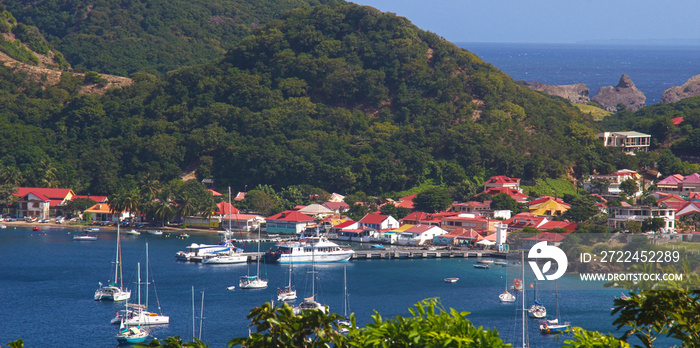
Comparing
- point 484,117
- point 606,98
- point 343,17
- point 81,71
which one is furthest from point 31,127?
point 606,98

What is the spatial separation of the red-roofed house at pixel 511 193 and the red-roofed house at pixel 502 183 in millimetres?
907

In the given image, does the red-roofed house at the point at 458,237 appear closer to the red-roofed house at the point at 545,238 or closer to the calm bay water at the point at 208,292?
the calm bay water at the point at 208,292

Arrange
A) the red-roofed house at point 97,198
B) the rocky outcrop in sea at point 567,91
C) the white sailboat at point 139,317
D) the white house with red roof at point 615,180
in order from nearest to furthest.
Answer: the white sailboat at point 139,317
the white house with red roof at point 615,180
the red-roofed house at point 97,198
the rocky outcrop in sea at point 567,91

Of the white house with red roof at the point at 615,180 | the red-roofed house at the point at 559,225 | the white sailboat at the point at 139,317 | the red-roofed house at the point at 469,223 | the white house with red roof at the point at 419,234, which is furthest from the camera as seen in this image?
the white house with red roof at the point at 615,180

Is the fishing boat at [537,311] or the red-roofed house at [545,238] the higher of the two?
the red-roofed house at [545,238]

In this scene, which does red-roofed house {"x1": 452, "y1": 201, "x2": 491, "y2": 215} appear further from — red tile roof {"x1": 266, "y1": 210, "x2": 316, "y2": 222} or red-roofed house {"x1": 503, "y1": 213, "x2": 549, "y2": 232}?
red tile roof {"x1": 266, "y1": 210, "x2": 316, "y2": 222}

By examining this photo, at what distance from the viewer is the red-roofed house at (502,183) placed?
259 ft

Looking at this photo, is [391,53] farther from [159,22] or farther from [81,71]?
[159,22]

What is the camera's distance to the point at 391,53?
4023 inches

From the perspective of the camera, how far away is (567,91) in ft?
475

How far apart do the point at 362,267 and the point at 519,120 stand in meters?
41.8

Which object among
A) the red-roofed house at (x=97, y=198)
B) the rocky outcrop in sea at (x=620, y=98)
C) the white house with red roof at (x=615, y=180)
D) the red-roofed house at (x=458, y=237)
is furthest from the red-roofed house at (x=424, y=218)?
the rocky outcrop in sea at (x=620, y=98)

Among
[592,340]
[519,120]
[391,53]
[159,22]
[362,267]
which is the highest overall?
[159,22]

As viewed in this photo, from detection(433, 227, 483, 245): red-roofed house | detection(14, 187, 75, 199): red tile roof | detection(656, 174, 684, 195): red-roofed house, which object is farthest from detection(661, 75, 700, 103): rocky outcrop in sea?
detection(14, 187, 75, 199): red tile roof
